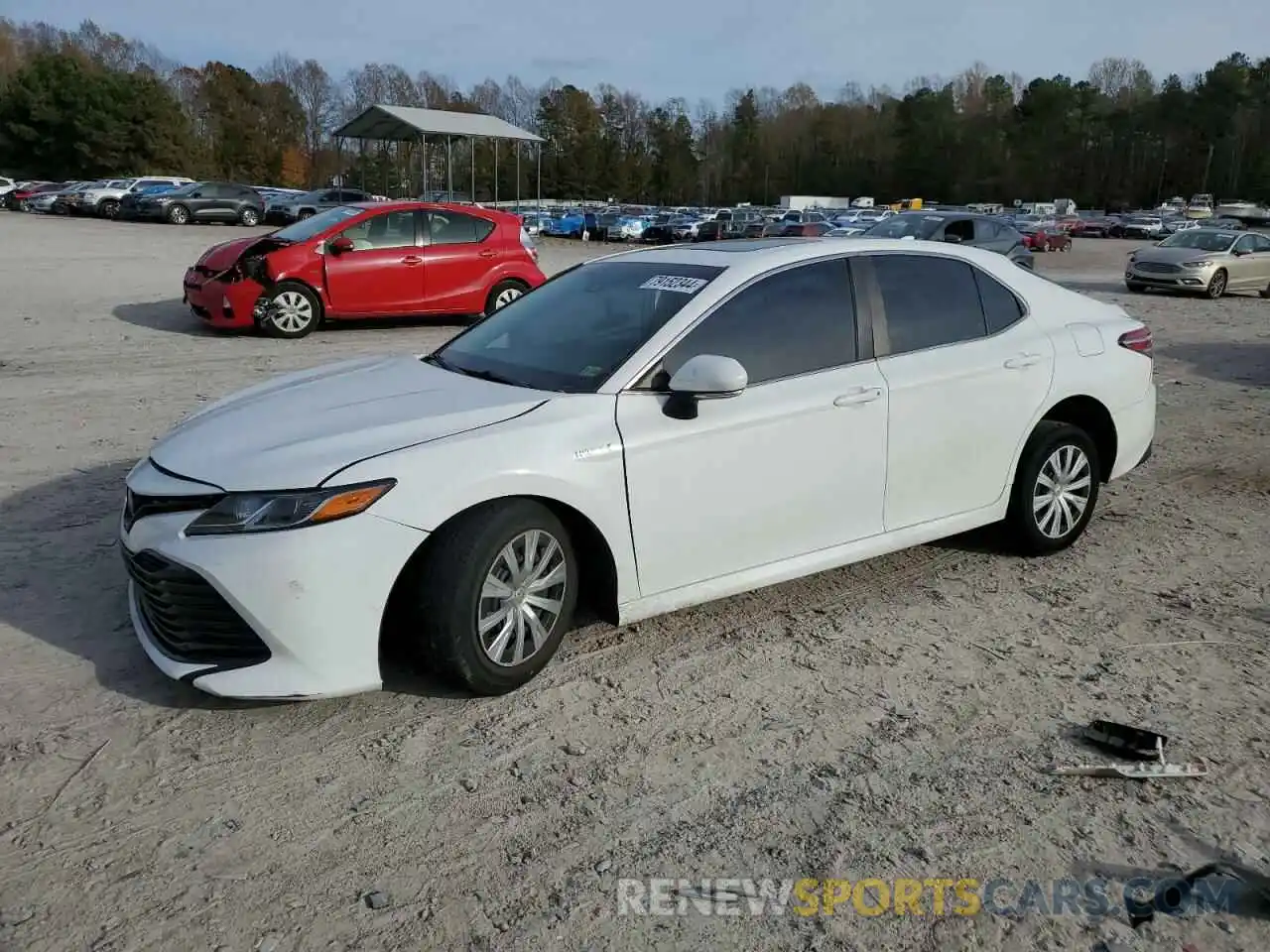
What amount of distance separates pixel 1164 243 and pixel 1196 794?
21922 mm

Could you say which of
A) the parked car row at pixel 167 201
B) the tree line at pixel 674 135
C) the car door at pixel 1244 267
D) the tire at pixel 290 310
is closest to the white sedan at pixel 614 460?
the tire at pixel 290 310

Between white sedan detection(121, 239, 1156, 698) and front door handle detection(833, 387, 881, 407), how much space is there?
0.04ft

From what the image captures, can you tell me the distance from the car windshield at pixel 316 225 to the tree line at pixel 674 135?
2305 inches

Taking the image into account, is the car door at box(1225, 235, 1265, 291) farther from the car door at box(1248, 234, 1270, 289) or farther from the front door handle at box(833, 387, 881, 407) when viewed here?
the front door handle at box(833, 387, 881, 407)

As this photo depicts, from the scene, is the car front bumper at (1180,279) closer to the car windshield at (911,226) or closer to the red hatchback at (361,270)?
the car windshield at (911,226)

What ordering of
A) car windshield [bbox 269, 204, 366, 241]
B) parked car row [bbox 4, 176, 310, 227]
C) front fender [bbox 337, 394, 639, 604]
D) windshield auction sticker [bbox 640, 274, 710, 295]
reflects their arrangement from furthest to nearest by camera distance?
parked car row [bbox 4, 176, 310, 227] → car windshield [bbox 269, 204, 366, 241] → windshield auction sticker [bbox 640, 274, 710, 295] → front fender [bbox 337, 394, 639, 604]

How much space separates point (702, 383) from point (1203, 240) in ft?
71.5

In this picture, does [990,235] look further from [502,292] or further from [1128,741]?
[1128,741]

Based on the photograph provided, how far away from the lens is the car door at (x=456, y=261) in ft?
42.2

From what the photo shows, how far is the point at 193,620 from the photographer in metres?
3.50

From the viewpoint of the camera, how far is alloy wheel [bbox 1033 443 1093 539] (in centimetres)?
516

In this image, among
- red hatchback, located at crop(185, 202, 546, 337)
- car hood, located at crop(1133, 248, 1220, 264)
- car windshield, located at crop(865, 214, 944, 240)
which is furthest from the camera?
car hood, located at crop(1133, 248, 1220, 264)

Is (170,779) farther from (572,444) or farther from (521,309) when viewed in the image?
(521,309)

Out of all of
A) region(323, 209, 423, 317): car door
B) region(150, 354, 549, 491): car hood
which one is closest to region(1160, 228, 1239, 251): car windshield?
region(323, 209, 423, 317): car door
